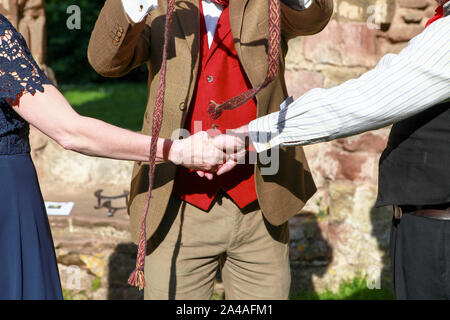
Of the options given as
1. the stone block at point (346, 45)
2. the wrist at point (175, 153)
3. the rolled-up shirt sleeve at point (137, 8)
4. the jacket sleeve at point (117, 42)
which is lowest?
the wrist at point (175, 153)

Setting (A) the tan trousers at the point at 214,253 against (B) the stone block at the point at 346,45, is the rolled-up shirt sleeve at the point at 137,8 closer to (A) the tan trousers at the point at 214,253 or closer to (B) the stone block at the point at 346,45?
(A) the tan trousers at the point at 214,253

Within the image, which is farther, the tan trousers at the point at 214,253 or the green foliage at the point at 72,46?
the green foliage at the point at 72,46

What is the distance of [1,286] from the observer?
7.07 feet

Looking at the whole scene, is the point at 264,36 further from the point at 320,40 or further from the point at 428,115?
the point at 320,40

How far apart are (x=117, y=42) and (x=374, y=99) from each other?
898mm

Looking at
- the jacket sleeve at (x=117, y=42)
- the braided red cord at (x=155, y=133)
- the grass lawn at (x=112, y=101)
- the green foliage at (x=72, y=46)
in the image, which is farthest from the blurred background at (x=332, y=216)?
the green foliage at (x=72, y=46)

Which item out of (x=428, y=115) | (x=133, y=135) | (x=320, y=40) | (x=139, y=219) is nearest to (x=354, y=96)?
(x=428, y=115)

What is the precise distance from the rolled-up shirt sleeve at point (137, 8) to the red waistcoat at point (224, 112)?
29cm

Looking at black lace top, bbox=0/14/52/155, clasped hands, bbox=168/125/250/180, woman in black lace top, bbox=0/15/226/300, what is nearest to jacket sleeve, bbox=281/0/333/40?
clasped hands, bbox=168/125/250/180

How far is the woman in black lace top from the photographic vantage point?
2.04m

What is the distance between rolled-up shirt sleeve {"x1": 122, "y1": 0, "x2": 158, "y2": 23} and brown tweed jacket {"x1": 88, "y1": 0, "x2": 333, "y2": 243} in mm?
71

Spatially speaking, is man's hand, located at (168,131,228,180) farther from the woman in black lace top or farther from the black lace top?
the black lace top

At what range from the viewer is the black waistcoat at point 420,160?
2105 millimetres
